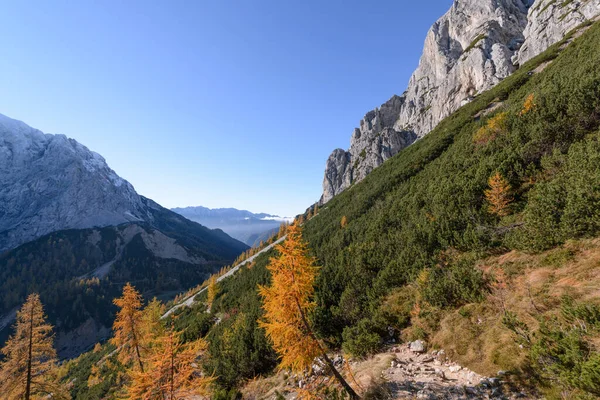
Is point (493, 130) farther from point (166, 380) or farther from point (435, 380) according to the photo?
point (166, 380)

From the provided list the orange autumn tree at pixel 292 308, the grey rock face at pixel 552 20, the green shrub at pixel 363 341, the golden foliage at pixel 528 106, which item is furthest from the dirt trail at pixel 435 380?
the grey rock face at pixel 552 20

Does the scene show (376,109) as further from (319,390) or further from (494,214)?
(319,390)

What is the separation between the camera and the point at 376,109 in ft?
535

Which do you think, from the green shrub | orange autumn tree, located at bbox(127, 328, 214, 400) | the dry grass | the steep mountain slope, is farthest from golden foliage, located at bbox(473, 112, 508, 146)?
orange autumn tree, located at bbox(127, 328, 214, 400)

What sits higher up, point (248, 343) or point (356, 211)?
point (356, 211)

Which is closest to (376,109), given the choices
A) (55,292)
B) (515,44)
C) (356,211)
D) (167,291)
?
(515,44)

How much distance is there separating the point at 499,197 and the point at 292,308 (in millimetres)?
16655

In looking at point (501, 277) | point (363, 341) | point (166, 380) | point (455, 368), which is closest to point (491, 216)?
point (501, 277)

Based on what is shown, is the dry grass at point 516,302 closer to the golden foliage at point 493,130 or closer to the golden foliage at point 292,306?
the golden foliage at point 292,306

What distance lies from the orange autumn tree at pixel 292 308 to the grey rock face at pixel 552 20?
9407cm

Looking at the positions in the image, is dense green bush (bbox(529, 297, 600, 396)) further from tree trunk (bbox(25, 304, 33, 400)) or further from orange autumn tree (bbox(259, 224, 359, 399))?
tree trunk (bbox(25, 304, 33, 400))

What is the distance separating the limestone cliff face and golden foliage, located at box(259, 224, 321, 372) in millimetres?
95653

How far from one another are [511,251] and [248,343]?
720 inches

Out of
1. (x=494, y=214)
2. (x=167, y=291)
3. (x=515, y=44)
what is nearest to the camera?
(x=494, y=214)
